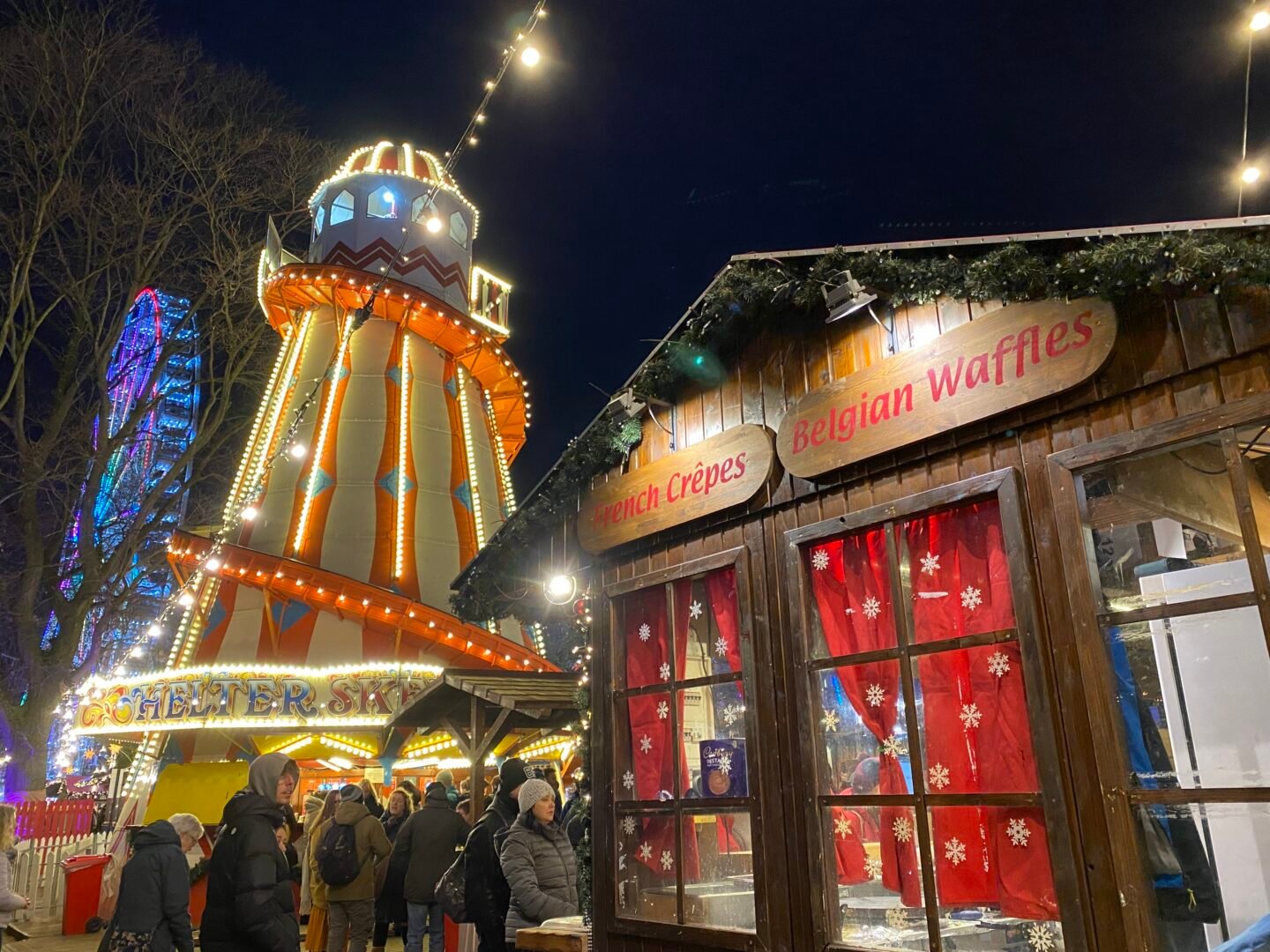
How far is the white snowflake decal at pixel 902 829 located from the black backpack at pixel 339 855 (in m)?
5.10

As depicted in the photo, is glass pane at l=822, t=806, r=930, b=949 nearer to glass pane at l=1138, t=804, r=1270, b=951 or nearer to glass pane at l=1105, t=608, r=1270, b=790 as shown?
glass pane at l=1138, t=804, r=1270, b=951

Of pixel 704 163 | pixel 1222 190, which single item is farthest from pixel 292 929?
pixel 704 163

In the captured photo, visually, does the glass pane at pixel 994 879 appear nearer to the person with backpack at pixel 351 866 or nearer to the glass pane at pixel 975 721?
the glass pane at pixel 975 721

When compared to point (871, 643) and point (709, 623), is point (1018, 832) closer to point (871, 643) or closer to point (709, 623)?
point (871, 643)

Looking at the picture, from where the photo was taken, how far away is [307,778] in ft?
56.9

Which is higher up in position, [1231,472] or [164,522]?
[164,522]

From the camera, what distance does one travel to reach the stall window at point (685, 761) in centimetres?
432

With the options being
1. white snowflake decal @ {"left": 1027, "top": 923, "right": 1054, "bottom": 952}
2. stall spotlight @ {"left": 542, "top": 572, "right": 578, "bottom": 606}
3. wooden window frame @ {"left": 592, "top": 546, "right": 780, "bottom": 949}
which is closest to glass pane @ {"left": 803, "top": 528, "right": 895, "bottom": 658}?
wooden window frame @ {"left": 592, "top": 546, "right": 780, "bottom": 949}

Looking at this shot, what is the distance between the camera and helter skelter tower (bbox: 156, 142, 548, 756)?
576 inches

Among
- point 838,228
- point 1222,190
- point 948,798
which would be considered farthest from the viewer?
point 838,228

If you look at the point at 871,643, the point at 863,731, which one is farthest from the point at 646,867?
the point at 871,643

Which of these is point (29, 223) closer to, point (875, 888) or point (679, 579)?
point (679, 579)

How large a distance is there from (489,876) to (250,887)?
140 centimetres

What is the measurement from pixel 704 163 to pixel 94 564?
1536 centimetres
